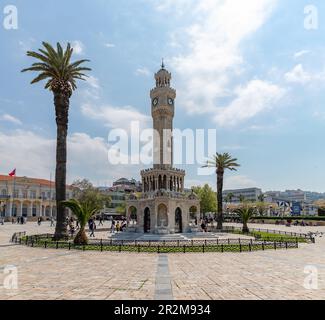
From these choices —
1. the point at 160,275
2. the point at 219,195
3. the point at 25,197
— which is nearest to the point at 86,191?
the point at 25,197

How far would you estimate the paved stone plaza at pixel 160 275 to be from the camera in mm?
11359

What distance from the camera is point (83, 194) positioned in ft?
280

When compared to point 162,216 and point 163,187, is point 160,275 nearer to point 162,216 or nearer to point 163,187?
point 162,216

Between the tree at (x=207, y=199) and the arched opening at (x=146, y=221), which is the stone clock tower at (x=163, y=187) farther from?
the tree at (x=207, y=199)

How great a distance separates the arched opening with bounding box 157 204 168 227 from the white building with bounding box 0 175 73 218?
6021cm

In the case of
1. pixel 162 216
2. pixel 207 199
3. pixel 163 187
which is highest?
pixel 163 187

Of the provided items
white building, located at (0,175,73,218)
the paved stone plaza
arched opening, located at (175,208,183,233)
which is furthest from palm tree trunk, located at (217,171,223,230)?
white building, located at (0,175,73,218)

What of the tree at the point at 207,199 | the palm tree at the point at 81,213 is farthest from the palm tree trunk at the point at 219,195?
the tree at the point at 207,199

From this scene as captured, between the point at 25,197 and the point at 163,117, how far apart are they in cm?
6404

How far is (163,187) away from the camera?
46.2 m
